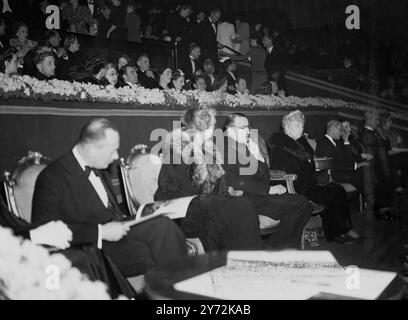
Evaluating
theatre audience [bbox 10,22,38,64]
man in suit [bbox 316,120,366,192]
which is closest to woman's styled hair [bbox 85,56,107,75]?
theatre audience [bbox 10,22,38,64]

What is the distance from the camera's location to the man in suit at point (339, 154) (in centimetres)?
419

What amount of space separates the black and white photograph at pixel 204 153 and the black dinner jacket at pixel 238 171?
0.04 ft

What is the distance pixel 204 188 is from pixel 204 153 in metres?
0.23

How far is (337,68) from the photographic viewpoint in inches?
187

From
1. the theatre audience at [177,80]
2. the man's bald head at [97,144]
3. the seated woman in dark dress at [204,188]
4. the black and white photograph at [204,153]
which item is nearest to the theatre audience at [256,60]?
the black and white photograph at [204,153]

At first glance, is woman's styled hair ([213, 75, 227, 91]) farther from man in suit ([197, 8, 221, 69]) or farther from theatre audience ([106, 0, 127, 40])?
theatre audience ([106, 0, 127, 40])

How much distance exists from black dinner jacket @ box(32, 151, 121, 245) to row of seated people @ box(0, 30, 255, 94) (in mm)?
1161

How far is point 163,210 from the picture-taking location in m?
2.62

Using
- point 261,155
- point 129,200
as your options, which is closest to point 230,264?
point 129,200

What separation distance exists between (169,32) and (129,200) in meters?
3.06

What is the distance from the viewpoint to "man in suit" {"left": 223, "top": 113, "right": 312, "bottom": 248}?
10.4ft

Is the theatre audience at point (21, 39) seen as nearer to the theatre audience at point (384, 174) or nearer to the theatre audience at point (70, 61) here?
the theatre audience at point (70, 61)
